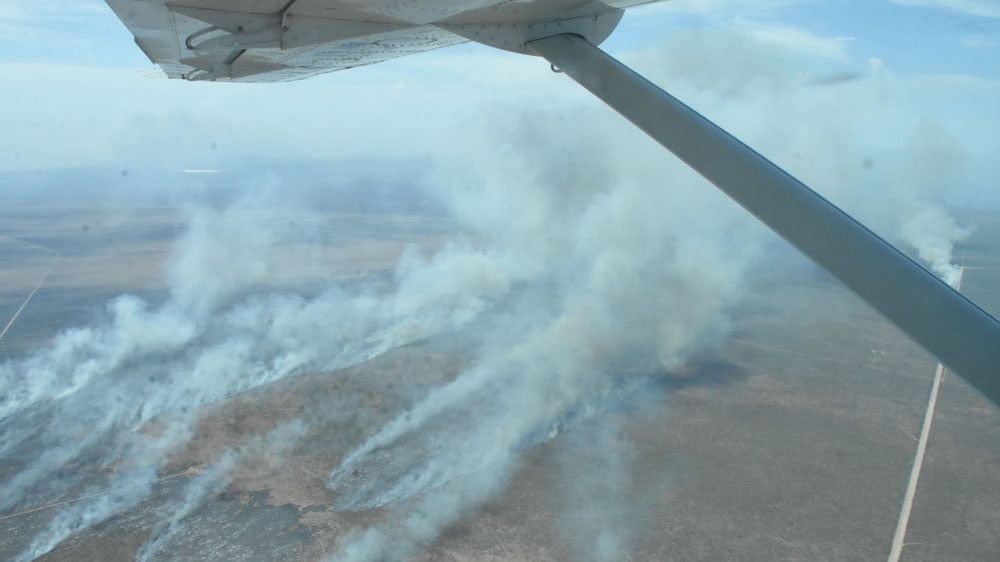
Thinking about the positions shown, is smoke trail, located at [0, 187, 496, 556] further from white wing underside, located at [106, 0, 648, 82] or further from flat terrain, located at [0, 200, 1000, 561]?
white wing underside, located at [106, 0, 648, 82]

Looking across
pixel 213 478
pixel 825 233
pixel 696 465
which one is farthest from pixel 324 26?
pixel 696 465

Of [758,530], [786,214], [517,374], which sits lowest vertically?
[517,374]

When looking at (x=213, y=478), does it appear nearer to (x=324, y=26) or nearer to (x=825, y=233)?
(x=324, y=26)

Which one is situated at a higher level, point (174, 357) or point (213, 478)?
point (213, 478)

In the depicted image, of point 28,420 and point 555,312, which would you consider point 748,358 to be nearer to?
point 555,312

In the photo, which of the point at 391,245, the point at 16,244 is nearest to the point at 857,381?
the point at 391,245
